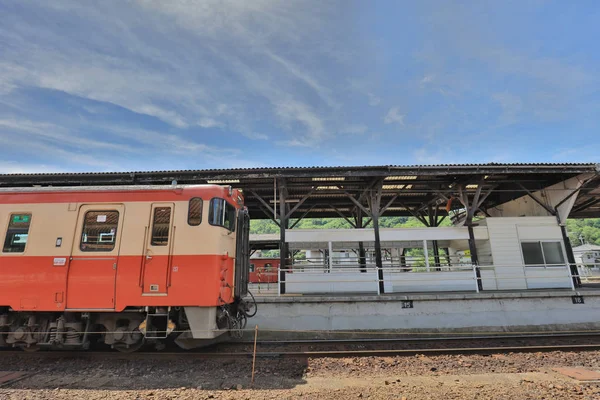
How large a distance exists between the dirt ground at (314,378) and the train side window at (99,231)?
2.36m

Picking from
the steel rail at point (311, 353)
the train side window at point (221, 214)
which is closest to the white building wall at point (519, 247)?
the steel rail at point (311, 353)

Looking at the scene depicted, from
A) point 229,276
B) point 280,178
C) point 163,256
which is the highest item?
point 280,178

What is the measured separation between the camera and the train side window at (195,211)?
20.3ft

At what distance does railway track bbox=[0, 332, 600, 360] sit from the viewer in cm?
643

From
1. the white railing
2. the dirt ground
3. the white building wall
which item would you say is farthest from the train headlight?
the white building wall

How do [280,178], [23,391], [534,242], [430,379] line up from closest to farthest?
[23,391] < [430,379] < [280,178] < [534,242]

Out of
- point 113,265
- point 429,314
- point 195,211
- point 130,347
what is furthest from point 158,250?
point 429,314

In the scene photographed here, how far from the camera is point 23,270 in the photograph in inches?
238

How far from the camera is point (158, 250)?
607 cm

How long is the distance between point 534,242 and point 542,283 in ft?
6.12

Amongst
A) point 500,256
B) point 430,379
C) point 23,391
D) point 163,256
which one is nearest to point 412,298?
point 430,379

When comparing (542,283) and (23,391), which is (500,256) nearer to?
(542,283)

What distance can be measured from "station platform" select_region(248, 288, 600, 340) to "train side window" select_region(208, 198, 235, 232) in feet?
11.7

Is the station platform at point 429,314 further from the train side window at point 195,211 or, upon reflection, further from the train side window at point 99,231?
the train side window at point 99,231
